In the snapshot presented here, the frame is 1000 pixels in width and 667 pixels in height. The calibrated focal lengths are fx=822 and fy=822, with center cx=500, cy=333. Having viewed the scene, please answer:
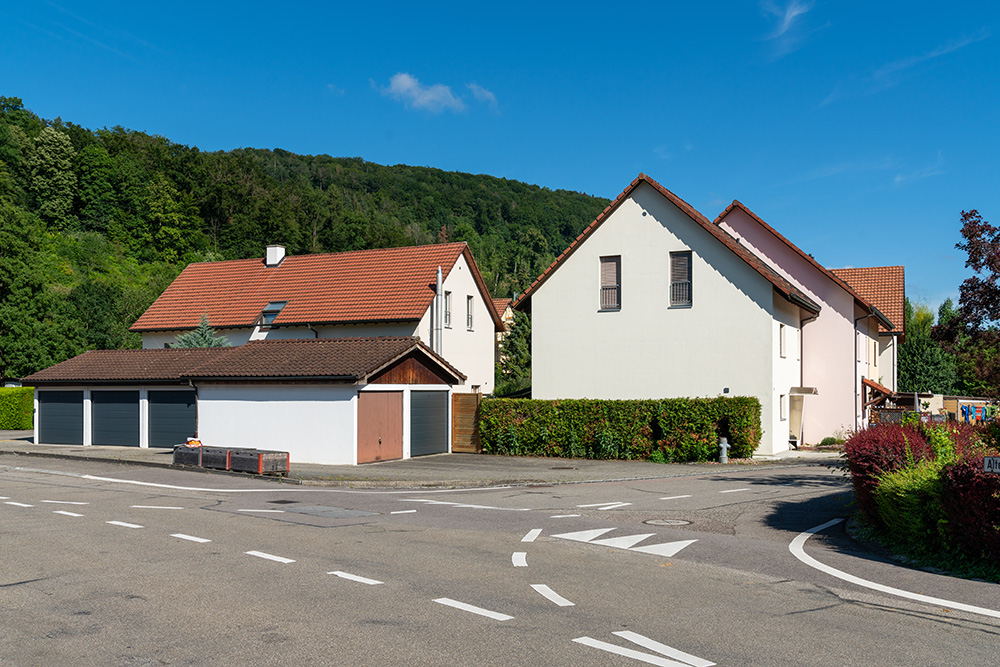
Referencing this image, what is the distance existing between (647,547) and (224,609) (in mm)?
5807

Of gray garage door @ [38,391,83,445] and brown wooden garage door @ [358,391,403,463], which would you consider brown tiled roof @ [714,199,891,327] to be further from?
gray garage door @ [38,391,83,445]

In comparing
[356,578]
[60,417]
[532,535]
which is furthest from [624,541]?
[60,417]

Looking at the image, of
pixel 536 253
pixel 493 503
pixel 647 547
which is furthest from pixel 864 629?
pixel 536 253

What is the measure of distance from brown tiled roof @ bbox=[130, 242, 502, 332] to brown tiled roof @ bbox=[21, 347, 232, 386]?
17.6 feet

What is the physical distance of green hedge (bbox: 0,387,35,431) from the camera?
41844mm

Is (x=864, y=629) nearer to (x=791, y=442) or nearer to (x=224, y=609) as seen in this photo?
(x=224, y=609)

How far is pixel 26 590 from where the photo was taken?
27.2 feet

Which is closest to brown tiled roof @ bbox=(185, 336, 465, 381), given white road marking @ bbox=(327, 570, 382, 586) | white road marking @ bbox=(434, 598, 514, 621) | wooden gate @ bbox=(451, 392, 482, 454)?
wooden gate @ bbox=(451, 392, 482, 454)

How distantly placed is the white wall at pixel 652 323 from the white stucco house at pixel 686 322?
37mm

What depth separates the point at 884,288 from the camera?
3828cm

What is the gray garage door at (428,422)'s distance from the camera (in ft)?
91.4

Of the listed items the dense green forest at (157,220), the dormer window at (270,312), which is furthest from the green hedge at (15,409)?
the dormer window at (270,312)

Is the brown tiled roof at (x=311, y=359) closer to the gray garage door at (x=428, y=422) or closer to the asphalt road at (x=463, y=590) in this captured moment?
the gray garage door at (x=428, y=422)

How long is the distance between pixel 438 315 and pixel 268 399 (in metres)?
10.3
